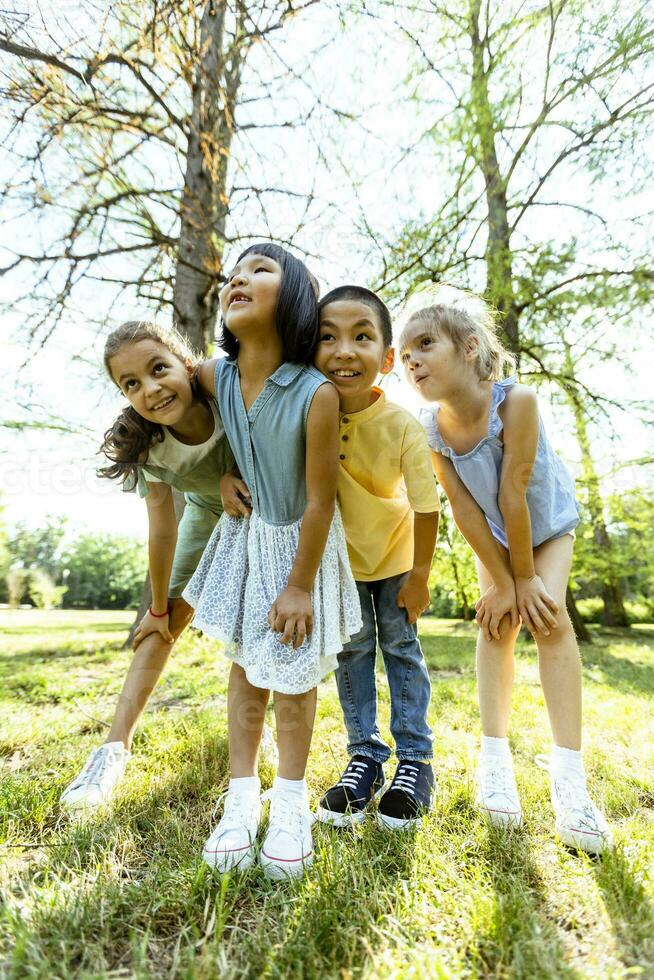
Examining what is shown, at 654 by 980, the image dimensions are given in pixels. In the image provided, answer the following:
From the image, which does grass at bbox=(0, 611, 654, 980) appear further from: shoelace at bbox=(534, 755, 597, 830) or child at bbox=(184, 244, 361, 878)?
child at bbox=(184, 244, 361, 878)

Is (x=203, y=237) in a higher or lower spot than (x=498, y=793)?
higher

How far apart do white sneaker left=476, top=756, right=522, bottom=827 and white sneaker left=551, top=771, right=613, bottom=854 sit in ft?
0.34

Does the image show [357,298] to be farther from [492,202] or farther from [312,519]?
[492,202]

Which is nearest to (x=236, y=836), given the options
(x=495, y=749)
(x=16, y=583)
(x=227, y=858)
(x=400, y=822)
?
(x=227, y=858)

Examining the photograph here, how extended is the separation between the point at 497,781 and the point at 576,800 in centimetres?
21

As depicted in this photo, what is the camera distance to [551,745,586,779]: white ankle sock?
59.7 inches

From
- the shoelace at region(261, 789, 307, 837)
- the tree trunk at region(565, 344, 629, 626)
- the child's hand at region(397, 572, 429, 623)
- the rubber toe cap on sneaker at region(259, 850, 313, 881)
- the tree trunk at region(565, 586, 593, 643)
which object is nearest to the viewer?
the rubber toe cap on sneaker at region(259, 850, 313, 881)

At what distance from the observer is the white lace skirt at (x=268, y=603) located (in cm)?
→ 146

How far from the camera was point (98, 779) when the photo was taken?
1.67m

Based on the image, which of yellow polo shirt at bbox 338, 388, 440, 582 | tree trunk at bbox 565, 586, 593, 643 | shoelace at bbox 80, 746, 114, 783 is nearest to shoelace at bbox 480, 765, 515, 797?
yellow polo shirt at bbox 338, 388, 440, 582

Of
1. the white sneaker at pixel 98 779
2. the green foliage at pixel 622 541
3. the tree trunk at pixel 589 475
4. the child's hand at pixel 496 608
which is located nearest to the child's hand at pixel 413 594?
the child's hand at pixel 496 608

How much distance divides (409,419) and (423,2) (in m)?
3.76

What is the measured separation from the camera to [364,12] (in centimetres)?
359

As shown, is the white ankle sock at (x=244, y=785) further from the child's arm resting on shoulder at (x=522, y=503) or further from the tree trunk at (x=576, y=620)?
the tree trunk at (x=576, y=620)
